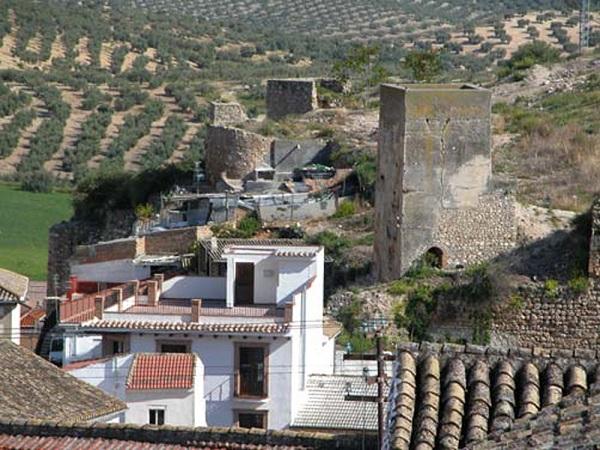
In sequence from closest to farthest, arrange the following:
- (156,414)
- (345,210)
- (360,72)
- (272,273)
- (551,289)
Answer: (156,414) < (272,273) < (551,289) < (345,210) < (360,72)

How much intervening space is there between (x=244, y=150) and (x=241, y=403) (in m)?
13.1

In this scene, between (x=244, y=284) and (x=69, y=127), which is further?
(x=69, y=127)

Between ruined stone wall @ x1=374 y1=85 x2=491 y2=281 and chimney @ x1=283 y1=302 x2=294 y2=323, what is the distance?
4990 mm

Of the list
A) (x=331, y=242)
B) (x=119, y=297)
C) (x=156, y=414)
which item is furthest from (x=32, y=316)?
(x=156, y=414)

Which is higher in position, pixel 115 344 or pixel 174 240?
pixel 174 240

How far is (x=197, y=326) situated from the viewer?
80.8 ft

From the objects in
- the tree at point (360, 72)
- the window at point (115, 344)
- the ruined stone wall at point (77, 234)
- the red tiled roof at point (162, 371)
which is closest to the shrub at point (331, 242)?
the ruined stone wall at point (77, 234)

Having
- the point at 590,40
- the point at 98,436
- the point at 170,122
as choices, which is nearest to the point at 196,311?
the point at 98,436

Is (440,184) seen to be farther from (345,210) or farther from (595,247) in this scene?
(345,210)

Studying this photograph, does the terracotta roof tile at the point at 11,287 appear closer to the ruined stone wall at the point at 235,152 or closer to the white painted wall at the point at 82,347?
the white painted wall at the point at 82,347

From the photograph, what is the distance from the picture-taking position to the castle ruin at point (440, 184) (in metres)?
29.8

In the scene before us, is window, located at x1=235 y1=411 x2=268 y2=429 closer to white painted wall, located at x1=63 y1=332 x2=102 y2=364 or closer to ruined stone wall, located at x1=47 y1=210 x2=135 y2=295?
white painted wall, located at x1=63 y1=332 x2=102 y2=364

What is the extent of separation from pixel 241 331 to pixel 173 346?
0.75 m

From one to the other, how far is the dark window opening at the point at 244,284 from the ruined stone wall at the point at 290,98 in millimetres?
14733
